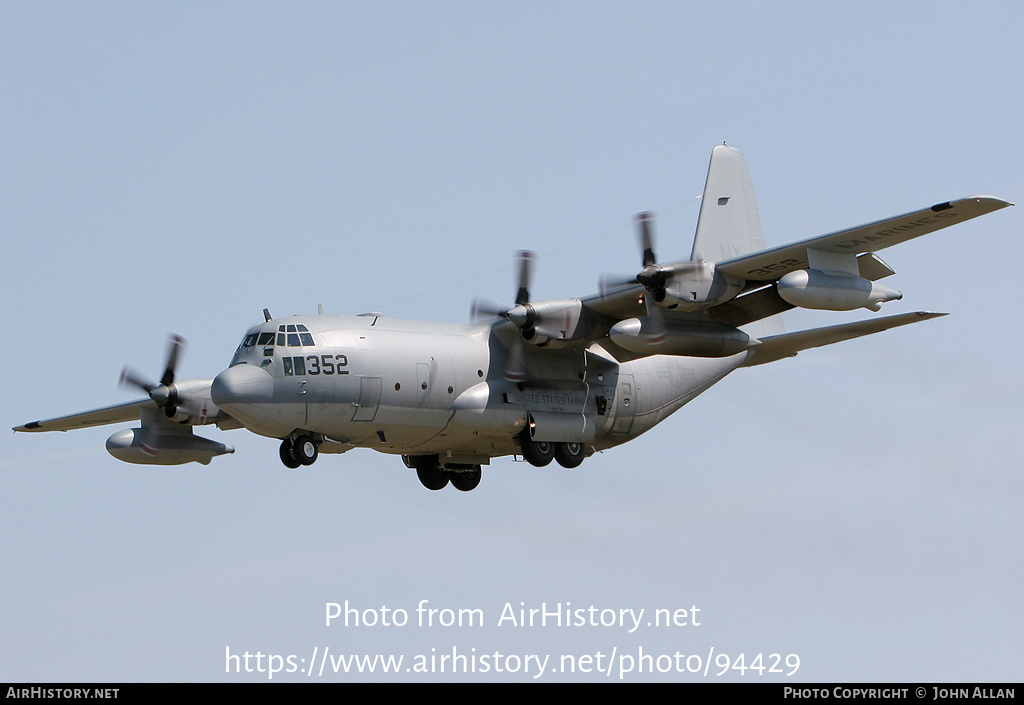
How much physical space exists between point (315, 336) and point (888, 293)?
8915mm

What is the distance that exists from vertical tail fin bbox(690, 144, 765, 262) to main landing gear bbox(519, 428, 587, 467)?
14.0 ft

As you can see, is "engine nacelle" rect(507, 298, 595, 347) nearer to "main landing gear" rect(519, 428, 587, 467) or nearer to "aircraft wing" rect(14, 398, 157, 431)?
"main landing gear" rect(519, 428, 587, 467)

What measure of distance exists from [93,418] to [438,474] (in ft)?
22.2

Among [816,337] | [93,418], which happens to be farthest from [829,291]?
[93,418]

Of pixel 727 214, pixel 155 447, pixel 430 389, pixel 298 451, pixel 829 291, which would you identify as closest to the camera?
pixel 829 291

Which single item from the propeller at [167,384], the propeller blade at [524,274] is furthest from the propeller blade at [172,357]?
the propeller blade at [524,274]

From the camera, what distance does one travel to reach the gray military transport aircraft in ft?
72.6

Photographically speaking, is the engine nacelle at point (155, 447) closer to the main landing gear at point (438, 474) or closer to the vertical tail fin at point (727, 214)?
the main landing gear at point (438, 474)

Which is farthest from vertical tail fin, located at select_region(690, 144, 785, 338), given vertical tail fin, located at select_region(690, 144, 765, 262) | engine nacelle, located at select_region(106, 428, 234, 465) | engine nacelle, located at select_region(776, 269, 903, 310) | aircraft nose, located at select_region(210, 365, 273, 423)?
engine nacelle, located at select_region(106, 428, 234, 465)

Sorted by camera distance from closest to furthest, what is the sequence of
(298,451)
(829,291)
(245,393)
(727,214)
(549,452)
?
(829,291)
(245,393)
(298,451)
(549,452)
(727,214)

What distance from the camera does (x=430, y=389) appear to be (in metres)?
23.2

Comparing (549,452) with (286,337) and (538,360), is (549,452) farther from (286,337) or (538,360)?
(286,337)

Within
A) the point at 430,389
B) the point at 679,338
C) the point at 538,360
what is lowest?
the point at 430,389

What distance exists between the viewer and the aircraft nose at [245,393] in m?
21.9
